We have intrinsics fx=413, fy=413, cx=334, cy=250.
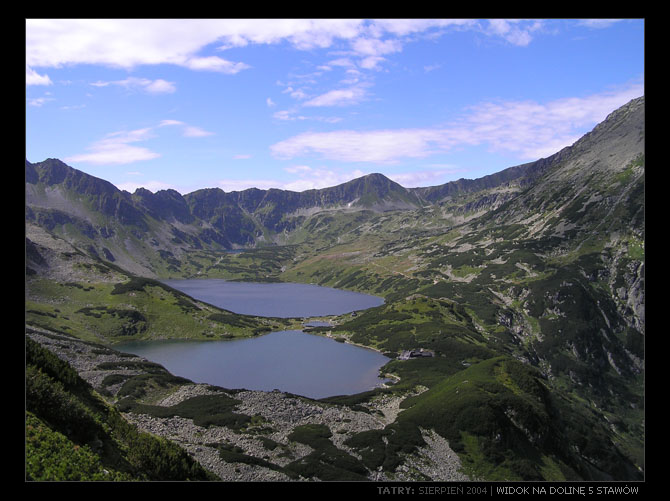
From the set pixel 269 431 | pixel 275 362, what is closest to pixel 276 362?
pixel 275 362

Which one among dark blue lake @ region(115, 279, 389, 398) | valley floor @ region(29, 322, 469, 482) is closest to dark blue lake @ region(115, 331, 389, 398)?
dark blue lake @ region(115, 279, 389, 398)

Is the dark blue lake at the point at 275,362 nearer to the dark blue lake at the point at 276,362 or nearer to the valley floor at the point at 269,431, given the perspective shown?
the dark blue lake at the point at 276,362

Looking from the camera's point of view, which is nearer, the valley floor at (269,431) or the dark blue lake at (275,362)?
the valley floor at (269,431)

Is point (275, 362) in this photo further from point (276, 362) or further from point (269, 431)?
point (269, 431)

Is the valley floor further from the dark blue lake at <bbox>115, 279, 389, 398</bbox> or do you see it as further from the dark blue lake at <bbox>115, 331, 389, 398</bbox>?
the dark blue lake at <bbox>115, 279, 389, 398</bbox>

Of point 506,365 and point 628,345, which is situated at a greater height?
point 506,365

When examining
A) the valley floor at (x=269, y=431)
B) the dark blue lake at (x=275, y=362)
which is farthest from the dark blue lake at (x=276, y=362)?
the valley floor at (x=269, y=431)

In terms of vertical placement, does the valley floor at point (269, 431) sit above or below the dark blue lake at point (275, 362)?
above

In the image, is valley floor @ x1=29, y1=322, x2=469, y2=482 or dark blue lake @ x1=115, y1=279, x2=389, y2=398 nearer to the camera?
valley floor @ x1=29, y1=322, x2=469, y2=482
